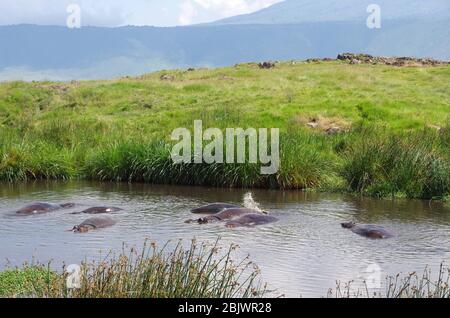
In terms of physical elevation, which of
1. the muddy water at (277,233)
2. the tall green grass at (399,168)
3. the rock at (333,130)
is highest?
the rock at (333,130)

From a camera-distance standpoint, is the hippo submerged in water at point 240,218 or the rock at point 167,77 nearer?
the hippo submerged in water at point 240,218

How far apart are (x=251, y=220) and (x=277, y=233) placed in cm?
105

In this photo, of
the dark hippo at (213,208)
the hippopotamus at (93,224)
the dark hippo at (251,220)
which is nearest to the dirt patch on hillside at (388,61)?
the dark hippo at (213,208)

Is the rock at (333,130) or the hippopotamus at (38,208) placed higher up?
the rock at (333,130)

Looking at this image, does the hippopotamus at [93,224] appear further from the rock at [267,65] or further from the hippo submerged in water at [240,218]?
the rock at [267,65]

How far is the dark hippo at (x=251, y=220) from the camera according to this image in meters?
16.0

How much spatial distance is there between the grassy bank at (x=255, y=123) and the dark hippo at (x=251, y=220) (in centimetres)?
484

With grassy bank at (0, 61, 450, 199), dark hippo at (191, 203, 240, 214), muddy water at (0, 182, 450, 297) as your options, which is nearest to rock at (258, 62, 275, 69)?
grassy bank at (0, 61, 450, 199)

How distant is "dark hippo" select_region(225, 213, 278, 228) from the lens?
631 inches

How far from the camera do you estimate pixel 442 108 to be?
3556 cm

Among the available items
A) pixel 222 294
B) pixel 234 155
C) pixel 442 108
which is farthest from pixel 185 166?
pixel 442 108

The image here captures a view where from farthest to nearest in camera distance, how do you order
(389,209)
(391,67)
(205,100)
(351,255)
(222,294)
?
(391,67) → (205,100) → (389,209) → (351,255) → (222,294)
